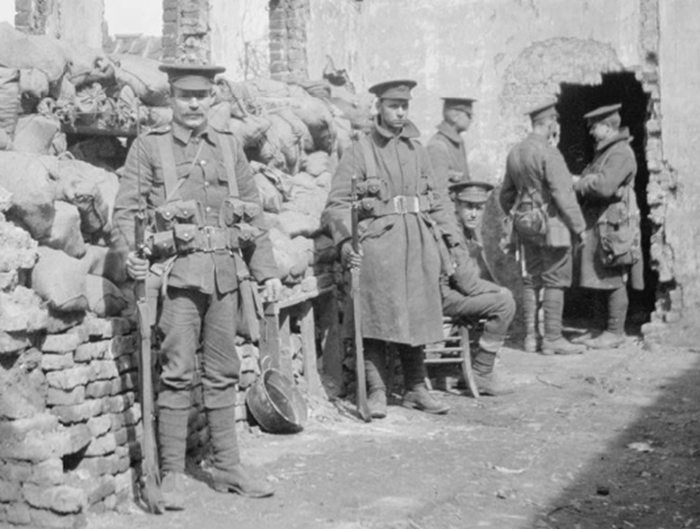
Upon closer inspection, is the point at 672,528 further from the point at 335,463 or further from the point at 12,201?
the point at 12,201

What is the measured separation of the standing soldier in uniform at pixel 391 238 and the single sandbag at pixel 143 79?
1409mm

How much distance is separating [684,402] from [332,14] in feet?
19.4

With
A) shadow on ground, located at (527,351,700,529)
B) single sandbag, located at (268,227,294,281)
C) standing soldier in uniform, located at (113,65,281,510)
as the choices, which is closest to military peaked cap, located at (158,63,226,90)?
standing soldier in uniform, located at (113,65,281,510)

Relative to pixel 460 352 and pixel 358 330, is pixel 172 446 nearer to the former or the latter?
pixel 358 330

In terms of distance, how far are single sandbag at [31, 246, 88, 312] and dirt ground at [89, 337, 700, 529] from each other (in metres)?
1.03

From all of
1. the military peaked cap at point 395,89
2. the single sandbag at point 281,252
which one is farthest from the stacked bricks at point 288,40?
the single sandbag at point 281,252

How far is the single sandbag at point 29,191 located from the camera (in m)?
4.94

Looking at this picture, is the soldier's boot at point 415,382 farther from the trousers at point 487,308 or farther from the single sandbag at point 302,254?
the single sandbag at point 302,254

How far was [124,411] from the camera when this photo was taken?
17.9 ft

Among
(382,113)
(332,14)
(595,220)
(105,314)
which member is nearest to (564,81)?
(595,220)

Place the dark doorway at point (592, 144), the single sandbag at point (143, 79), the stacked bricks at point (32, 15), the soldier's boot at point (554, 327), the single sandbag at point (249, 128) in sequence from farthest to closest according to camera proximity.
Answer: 1. the stacked bricks at point (32, 15)
2. the dark doorway at point (592, 144)
3. the soldier's boot at point (554, 327)
4. the single sandbag at point (249, 128)
5. the single sandbag at point (143, 79)

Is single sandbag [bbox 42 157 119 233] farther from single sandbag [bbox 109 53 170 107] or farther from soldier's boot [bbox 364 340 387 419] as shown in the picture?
soldier's boot [bbox 364 340 387 419]

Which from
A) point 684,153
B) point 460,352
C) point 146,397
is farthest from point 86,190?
point 684,153

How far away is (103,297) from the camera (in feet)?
17.5
